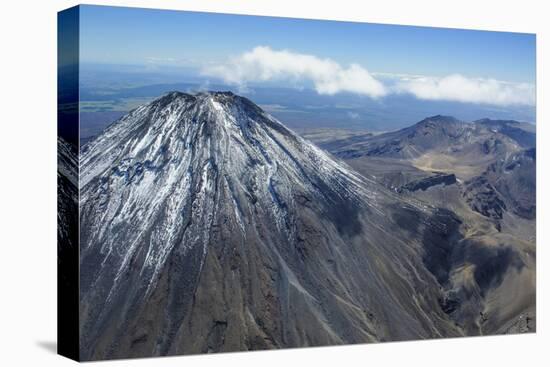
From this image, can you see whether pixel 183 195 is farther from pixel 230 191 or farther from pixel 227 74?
pixel 227 74

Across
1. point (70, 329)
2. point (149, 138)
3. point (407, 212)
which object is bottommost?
point (70, 329)

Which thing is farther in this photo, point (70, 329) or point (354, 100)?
point (354, 100)

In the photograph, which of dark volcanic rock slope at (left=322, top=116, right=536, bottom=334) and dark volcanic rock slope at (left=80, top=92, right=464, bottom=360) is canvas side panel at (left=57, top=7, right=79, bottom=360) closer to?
dark volcanic rock slope at (left=80, top=92, right=464, bottom=360)

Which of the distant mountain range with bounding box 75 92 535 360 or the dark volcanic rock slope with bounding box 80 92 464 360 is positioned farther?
the distant mountain range with bounding box 75 92 535 360

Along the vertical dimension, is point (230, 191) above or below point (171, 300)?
above

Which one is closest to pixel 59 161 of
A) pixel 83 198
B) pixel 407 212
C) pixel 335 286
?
pixel 83 198

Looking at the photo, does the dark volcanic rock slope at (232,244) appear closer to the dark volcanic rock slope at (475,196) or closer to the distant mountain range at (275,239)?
the distant mountain range at (275,239)

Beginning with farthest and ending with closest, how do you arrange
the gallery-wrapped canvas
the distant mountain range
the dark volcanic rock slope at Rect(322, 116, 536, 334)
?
the dark volcanic rock slope at Rect(322, 116, 536, 334) → the distant mountain range → the gallery-wrapped canvas

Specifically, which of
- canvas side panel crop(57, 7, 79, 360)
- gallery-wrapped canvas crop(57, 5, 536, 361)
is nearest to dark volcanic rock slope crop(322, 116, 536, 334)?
gallery-wrapped canvas crop(57, 5, 536, 361)

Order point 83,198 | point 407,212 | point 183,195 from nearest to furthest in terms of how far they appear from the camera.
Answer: point 83,198 → point 183,195 → point 407,212
